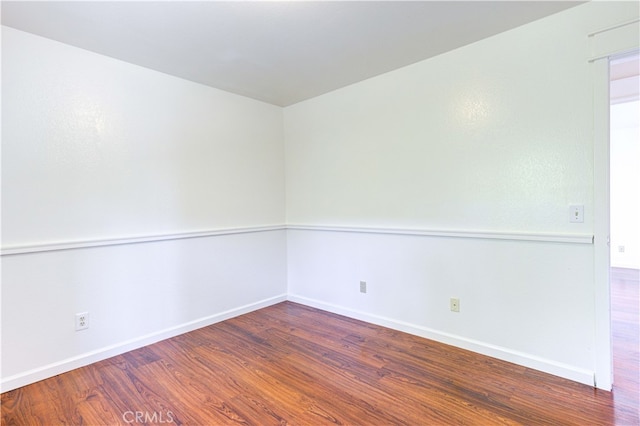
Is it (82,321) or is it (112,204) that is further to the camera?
(112,204)

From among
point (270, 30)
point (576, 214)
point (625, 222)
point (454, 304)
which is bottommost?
point (454, 304)

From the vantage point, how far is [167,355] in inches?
95.6

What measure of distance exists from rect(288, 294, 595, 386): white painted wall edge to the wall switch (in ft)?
3.06

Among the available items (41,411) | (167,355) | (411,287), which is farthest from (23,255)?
(411,287)

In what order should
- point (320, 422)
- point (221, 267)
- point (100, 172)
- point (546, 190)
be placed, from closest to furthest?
point (320, 422)
point (546, 190)
point (100, 172)
point (221, 267)

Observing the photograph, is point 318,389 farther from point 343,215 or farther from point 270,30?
point 270,30

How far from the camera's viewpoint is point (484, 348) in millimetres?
2330

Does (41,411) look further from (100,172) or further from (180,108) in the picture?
(180,108)

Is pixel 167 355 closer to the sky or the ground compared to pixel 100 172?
closer to the ground

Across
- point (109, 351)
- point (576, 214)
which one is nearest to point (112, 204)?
point (109, 351)

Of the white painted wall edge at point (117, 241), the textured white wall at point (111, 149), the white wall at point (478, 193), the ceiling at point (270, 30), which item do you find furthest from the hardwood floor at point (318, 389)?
the ceiling at point (270, 30)

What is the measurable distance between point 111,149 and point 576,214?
→ 3.28 metres

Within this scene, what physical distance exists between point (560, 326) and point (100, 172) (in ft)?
11.2

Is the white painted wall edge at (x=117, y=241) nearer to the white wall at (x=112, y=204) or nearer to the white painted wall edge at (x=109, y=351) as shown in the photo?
the white wall at (x=112, y=204)
